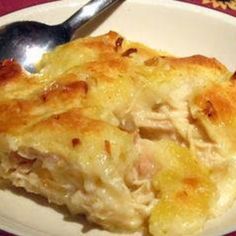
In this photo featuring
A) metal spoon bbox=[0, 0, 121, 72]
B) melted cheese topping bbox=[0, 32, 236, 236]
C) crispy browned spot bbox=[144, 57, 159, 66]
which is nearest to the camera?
melted cheese topping bbox=[0, 32, 236, 236]

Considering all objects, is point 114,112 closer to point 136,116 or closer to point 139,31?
point 136,116

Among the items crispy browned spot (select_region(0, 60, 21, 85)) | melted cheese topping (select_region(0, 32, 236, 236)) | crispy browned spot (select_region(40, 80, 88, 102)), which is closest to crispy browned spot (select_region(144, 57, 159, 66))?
melted cheese topping (select_region(0, 32, 236, 236))

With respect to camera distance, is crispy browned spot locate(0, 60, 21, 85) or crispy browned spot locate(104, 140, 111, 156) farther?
crispy browned spot locate(0, 60, 21, 85)

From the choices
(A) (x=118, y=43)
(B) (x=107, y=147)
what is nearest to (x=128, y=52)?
(A) (x=118, y=43)

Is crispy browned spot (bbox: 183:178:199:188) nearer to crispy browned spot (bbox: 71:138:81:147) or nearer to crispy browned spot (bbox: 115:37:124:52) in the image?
crispy browned spot (bbox: 71:138:81:147)

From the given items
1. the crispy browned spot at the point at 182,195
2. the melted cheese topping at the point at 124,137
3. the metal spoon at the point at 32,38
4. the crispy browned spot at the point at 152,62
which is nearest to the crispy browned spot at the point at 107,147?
the melted cheese topping at the point at 124,137

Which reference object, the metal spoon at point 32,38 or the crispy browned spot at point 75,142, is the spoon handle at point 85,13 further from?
the crispy browned spot at point 75,142

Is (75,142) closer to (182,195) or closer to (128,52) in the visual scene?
(182,195)

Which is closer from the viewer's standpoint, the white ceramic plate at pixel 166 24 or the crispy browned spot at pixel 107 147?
the crispy browned spot at pixel 107 147
